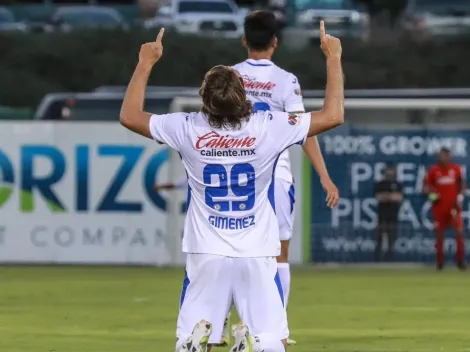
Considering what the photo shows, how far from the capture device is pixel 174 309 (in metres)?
14.7

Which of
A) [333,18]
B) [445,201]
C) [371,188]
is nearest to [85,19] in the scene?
[333,18]

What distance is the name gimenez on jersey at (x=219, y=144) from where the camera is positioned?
25.3 feet

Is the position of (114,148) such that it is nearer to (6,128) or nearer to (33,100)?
(6,128)

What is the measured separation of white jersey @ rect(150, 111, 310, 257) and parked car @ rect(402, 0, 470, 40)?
31.7m

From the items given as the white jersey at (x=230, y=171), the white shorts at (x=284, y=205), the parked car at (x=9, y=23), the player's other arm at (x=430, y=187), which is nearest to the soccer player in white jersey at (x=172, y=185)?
the player's other arm at (x=430, y=187)

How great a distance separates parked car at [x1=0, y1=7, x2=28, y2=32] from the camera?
39906 millimetres

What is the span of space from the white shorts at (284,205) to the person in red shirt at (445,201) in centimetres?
1047

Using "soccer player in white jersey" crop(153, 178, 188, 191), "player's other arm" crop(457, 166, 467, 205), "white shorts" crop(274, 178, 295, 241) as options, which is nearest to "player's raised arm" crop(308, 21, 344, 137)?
"white shorts" crop(274, 178, 295, 241)

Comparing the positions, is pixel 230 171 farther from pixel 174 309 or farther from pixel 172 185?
pixel 172 185

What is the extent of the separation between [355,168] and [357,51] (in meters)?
17.3

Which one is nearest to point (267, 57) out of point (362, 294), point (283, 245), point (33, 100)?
point (283, 245)

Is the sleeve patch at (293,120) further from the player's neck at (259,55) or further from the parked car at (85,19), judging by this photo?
the parked car at (85,19)

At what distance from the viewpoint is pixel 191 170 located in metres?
7.82

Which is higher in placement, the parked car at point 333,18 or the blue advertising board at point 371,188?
the parked car at point 333,18
